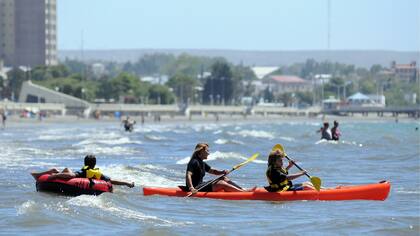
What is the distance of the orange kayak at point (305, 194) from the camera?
21.6 metres

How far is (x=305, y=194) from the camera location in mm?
21688

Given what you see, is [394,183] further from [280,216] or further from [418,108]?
[418,108]

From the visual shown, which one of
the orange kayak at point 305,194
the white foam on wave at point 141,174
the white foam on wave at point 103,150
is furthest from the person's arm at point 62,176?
the white foam on wave at point 103,150

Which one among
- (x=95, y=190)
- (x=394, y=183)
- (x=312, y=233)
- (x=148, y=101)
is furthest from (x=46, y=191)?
(x=148, y=101)

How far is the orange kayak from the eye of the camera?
70.9 ft

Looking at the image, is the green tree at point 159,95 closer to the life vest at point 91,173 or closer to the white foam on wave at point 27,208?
the life vest at point 91,173

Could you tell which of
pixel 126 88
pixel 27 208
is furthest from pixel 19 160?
pixel 126 88

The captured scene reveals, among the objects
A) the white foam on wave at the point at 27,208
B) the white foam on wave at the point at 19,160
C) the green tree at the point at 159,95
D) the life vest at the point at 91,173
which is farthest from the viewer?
the green tree at the point at 159,95

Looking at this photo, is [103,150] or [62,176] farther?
[103,150]

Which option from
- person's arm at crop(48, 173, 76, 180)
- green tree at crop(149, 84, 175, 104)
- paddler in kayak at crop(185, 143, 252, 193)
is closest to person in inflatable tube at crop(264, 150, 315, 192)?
paddler in kayak at crop(185, 143, 252, 193)

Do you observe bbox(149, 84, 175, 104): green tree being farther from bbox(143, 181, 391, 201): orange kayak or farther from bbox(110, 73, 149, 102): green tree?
bbox(143, 181, 391, 201): orange kayak

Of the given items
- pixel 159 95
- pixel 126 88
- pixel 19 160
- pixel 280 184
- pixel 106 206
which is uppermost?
pixel 126 88

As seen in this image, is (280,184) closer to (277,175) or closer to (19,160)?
(277,175)

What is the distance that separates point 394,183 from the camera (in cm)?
2695
